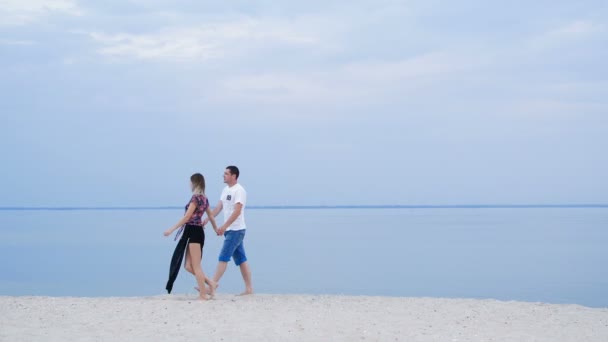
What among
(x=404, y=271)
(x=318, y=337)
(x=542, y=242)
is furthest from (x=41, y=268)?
(x=542, y=242)

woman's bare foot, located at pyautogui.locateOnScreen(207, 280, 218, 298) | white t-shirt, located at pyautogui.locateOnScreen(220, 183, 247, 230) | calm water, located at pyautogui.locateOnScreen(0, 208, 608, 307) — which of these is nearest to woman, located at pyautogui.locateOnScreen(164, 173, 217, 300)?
woman's bare foot, located at pyautogui.locateOnScreen(207, 280, 218, 298)

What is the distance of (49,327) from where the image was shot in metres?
7.86

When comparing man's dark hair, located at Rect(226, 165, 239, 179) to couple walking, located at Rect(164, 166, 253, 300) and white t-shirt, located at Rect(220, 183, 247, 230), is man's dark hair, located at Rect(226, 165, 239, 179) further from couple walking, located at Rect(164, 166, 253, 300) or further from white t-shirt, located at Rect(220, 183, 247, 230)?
white t-shirt, located at Rect(220, 183, 247, 230)

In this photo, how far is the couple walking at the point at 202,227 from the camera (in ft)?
32.1

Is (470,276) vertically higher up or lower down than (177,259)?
lower down

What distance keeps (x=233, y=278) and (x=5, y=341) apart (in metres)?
11.7

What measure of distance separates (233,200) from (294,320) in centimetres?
226

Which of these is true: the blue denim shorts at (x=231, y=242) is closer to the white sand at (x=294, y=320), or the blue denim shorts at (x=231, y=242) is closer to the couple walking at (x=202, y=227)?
the couple walking at (x=202, y=227)

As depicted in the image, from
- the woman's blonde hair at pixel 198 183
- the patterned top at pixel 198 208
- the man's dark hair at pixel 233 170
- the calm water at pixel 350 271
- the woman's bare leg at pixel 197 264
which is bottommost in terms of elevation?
the calm water at pixel 350 271

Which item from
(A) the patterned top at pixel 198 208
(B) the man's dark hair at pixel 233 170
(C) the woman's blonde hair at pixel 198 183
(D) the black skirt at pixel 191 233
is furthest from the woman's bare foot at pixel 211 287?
(B) the man's dark hair at pixel 233 170

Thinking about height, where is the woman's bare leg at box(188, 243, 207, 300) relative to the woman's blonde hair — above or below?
below

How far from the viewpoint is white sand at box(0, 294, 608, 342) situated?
25.1 ft

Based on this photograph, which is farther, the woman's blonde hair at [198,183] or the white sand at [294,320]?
the woman's blonde hair at [198,183]

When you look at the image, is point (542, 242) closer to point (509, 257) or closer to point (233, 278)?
point (509, 257)
